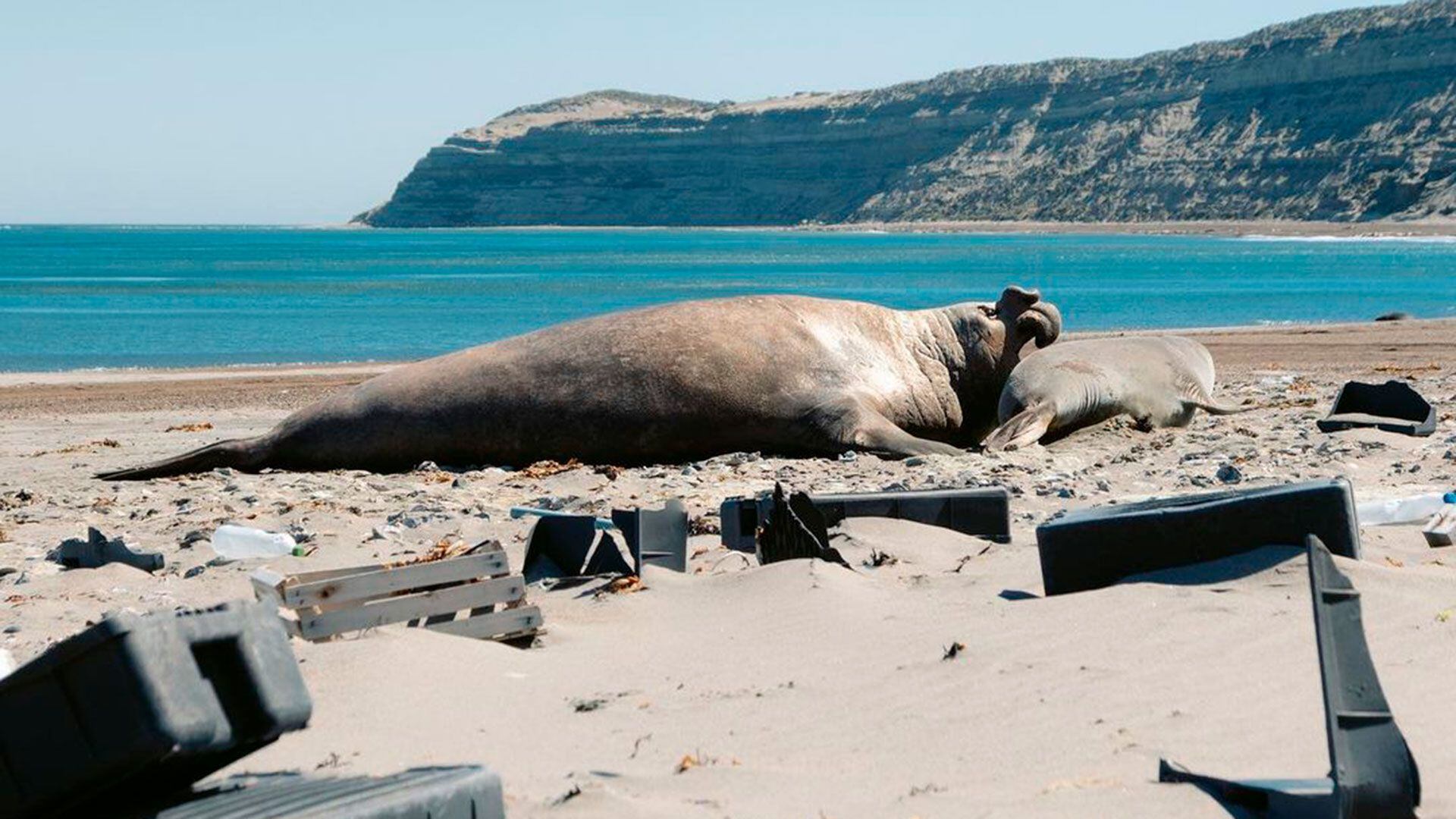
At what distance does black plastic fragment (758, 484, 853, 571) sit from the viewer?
6.78 metres

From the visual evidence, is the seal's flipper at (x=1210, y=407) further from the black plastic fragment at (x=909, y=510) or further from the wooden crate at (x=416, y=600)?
the wooden crate at (x=416, y=600)

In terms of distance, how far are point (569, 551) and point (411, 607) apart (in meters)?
1.29

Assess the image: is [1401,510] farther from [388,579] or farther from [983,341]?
[983,341]

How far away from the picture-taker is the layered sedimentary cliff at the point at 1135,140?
13000 cm

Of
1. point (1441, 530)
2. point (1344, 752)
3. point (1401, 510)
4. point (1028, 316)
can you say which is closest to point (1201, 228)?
point (1028, 316)

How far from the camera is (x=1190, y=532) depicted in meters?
5.83

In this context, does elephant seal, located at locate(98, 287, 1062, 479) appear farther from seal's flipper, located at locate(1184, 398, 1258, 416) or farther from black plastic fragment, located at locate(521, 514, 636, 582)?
black plastic fragment, located at locate(521, 514, 636, 582)

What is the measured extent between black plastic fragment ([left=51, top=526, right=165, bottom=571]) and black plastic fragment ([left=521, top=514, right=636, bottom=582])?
5.33ft

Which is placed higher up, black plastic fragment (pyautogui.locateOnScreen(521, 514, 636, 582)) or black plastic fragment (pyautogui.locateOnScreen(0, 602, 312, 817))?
black plastic fragment (pyautogui.locateOnScreen(0, 602, 312, 817))

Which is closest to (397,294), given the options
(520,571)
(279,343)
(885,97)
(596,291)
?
(596,291)

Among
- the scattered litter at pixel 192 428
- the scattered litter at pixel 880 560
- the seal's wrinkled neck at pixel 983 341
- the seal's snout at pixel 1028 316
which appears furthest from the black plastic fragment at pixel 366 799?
the scattered litter at pixel 192 428

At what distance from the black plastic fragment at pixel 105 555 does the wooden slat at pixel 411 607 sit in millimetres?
1889

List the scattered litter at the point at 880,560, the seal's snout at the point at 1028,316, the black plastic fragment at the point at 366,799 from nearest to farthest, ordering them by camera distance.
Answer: the black plastic fragment at the point at 366,799 < the scattered litter at the point at 880,560 < the seal's snout at the point at 1028,316

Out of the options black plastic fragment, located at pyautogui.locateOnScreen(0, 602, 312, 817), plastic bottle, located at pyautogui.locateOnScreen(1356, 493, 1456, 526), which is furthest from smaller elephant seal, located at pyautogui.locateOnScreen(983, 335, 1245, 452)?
black plastic fragment, located at pyautogui.locateOnScreen(0, 602, 312, 817)
